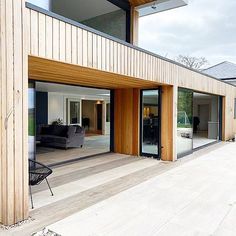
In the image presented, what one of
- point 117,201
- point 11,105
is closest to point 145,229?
point 117,201

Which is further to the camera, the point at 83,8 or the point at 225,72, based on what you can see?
the point at 225,72

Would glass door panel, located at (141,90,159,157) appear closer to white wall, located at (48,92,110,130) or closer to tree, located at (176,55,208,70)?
white wall, located at (48,92,110,130)

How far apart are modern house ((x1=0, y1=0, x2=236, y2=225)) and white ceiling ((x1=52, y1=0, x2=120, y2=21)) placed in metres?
0.03

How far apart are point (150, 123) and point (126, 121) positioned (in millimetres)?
805

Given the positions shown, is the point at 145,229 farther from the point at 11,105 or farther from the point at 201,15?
the point at 201,15

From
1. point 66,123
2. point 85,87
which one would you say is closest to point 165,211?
point 85,87

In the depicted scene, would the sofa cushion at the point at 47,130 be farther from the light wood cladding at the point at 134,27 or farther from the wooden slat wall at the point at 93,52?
the wooden slat wall at the point at 93,52

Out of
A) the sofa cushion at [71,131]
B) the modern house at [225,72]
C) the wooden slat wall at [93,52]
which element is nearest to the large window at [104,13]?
the wooden slat wall at [93,52]

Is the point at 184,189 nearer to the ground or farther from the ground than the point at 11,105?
nearer to the ground

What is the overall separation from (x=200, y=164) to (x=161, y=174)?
5.55 ft

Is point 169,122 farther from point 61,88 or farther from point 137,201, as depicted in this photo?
point 61,88

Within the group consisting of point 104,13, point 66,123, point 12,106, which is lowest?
point 66,123

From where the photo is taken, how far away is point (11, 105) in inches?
116

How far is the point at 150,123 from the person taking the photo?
7.38 metres
